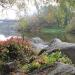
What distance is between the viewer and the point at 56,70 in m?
12.2

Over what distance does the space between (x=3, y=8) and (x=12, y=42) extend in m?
2.20

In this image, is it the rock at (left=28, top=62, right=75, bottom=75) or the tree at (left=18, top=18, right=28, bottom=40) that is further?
the tree at (left=18, top=18, right=28, bottom=40)

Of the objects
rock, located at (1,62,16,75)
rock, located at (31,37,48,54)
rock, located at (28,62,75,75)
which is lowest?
rock, located at (31,37,48,54)

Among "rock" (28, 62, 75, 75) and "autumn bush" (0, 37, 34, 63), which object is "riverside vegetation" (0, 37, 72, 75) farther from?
"rock" (28, 62, 75, 75)

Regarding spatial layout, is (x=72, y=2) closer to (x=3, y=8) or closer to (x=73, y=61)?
(x=3, y=8)

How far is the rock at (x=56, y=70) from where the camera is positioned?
457 inches

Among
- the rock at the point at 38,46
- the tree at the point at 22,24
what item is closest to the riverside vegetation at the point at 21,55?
the tree at the point at 22,24

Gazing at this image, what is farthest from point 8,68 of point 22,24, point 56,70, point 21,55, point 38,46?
point 38,46

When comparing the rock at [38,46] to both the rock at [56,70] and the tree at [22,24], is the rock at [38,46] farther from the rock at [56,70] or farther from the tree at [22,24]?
the rock at [56,70]

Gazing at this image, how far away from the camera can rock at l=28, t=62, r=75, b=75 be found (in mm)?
11609

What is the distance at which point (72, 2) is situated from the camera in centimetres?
1412

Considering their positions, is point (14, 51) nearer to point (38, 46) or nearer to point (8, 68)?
point (8, 68)

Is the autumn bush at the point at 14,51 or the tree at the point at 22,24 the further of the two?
the tree at the point at 22,24

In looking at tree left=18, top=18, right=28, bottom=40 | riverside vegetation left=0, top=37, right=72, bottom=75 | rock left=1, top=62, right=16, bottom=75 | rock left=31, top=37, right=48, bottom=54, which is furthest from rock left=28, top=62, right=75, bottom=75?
rock left=31, top=37, right=48, bottom=54
